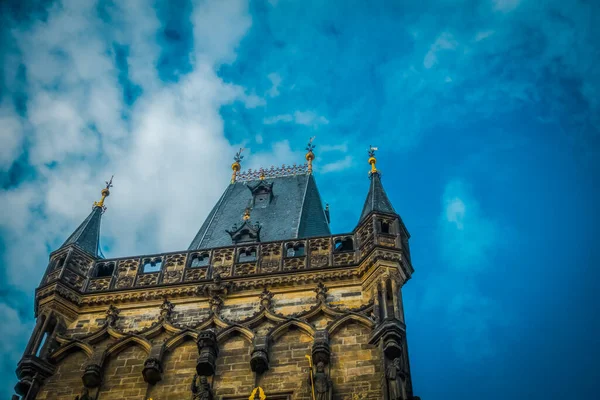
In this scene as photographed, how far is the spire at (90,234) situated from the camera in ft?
59.9

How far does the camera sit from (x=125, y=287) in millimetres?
17016

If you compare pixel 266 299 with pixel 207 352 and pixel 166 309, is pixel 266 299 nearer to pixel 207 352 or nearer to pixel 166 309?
pixel 207 352

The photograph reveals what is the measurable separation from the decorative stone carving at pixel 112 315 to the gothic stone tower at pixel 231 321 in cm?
3

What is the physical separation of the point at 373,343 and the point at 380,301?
0.98 metres

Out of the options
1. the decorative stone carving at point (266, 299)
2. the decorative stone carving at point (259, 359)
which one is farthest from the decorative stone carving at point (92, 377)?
the decorative stone carving at point (266, 299)

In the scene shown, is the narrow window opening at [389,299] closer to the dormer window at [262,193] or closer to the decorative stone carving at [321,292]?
the decorative stone carving at [321,292]

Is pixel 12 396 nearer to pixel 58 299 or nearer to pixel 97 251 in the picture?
pixel 58 299

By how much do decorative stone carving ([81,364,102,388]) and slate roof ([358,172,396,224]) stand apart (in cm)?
631

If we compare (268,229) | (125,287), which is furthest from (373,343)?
(268,229)

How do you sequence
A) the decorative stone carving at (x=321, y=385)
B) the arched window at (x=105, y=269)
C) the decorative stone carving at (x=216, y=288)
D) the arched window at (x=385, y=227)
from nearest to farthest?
the decorative stone carving at (x=321, y=385) → the decorative stone carving at (x=216, y=288) → the arched window at (x=385, y=227) → the arched window at (x=105, y=269)

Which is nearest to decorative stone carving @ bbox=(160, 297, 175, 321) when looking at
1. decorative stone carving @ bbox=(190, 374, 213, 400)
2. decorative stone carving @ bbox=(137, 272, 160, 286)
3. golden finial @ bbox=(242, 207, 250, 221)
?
decorative stone carving @ bbox=(137, 272, 160, 286)

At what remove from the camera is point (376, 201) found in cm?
1783

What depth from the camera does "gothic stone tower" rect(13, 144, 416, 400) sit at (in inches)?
551

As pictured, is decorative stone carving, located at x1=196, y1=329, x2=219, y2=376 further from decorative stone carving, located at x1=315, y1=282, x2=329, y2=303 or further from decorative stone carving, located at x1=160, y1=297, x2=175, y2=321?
decorative stone carving, located at x1=315, y1=282, x2=329, y2=303
